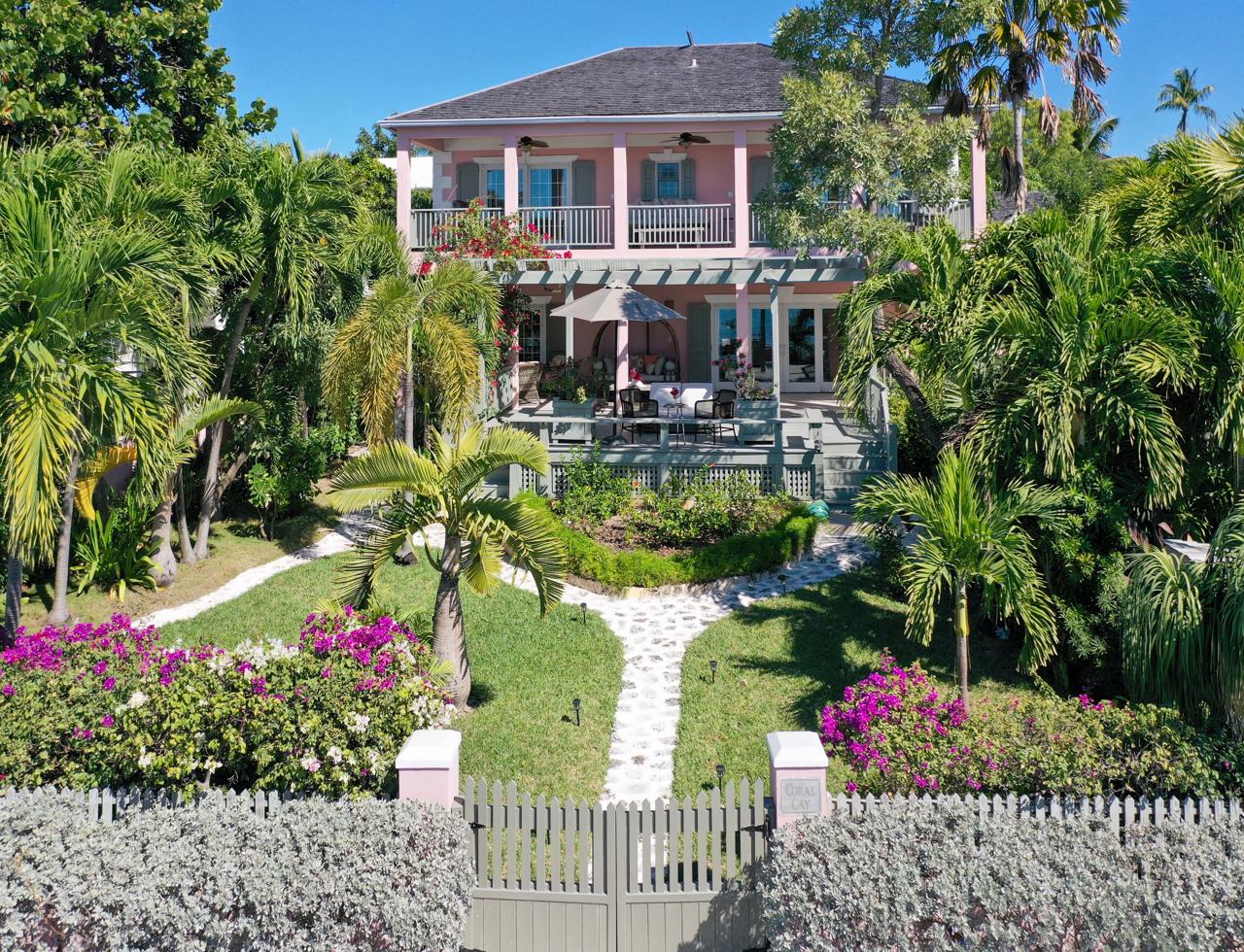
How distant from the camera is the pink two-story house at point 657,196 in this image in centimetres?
2144

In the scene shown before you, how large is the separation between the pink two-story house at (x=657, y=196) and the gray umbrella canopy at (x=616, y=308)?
1.03 m

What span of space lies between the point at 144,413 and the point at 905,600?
898 centimetres

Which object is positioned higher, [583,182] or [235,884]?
[583,182]

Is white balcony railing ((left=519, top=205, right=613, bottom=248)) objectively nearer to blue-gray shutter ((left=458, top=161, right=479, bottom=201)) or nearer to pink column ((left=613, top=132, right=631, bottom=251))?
pink column ((left=613, top=132, right=631, bottom=251))

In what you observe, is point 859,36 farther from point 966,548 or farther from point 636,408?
point 966,548

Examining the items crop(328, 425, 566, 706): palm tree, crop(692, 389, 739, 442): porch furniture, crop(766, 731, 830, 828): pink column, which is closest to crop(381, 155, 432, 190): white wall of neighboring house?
crop(692, 389, 739, 442): porch furniture

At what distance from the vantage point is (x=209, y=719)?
780cm

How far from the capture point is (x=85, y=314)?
10.2 meters

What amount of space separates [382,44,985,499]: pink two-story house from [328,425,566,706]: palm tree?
9862 millimetres

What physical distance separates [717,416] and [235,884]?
1304 cm

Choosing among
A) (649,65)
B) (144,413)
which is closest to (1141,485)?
(144,413)

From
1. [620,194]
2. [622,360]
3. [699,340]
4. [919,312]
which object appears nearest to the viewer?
[919,312]

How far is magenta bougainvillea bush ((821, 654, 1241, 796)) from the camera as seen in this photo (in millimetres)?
7320

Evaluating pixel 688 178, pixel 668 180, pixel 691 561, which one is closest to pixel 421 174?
pixel 668 180
